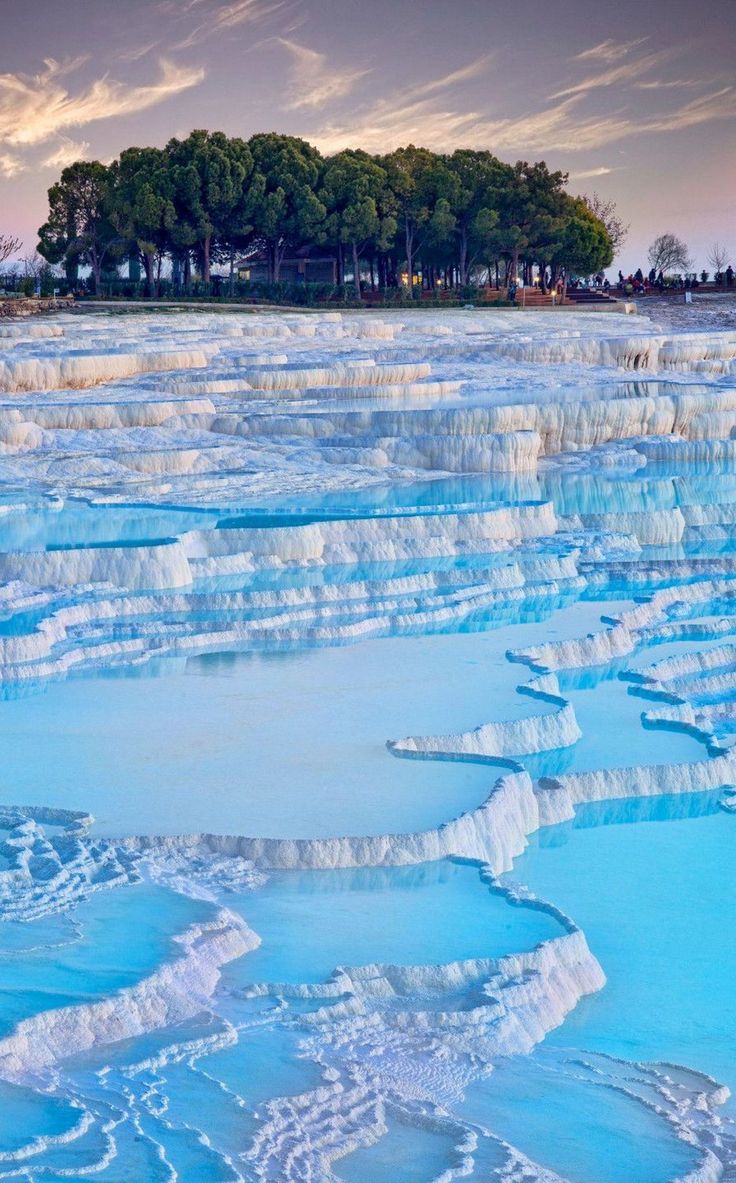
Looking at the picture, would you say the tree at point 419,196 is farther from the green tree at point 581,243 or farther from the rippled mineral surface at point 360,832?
the rippled mineral surface at point 360,832

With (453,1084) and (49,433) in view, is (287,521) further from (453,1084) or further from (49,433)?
(453,1084)

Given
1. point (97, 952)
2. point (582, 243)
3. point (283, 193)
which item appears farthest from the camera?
point (582, 243)

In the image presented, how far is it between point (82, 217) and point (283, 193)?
555 centimetres

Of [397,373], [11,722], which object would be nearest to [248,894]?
[11,722]

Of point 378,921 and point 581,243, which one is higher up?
point 581,243

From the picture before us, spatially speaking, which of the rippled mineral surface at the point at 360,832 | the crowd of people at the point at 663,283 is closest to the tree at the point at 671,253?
the crowd of people at the point at 663,283

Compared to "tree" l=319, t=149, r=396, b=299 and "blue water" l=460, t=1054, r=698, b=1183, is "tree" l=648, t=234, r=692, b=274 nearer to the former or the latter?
"tree" l=319, t=149, r=396, b=299

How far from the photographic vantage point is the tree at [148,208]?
40.9 meters

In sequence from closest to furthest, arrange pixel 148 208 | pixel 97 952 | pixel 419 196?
pixel 97 952, pixel 148 208, pixel 419 196

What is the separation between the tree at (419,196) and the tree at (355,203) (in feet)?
1.90

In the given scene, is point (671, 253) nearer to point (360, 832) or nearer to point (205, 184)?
point (205, 184)

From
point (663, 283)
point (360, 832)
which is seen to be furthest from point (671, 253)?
point (360, 832)

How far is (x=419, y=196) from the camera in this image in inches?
1742

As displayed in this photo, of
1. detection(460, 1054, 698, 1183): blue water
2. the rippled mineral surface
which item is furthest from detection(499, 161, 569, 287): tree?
detection(460, 1054, 698, 1183): blue water
